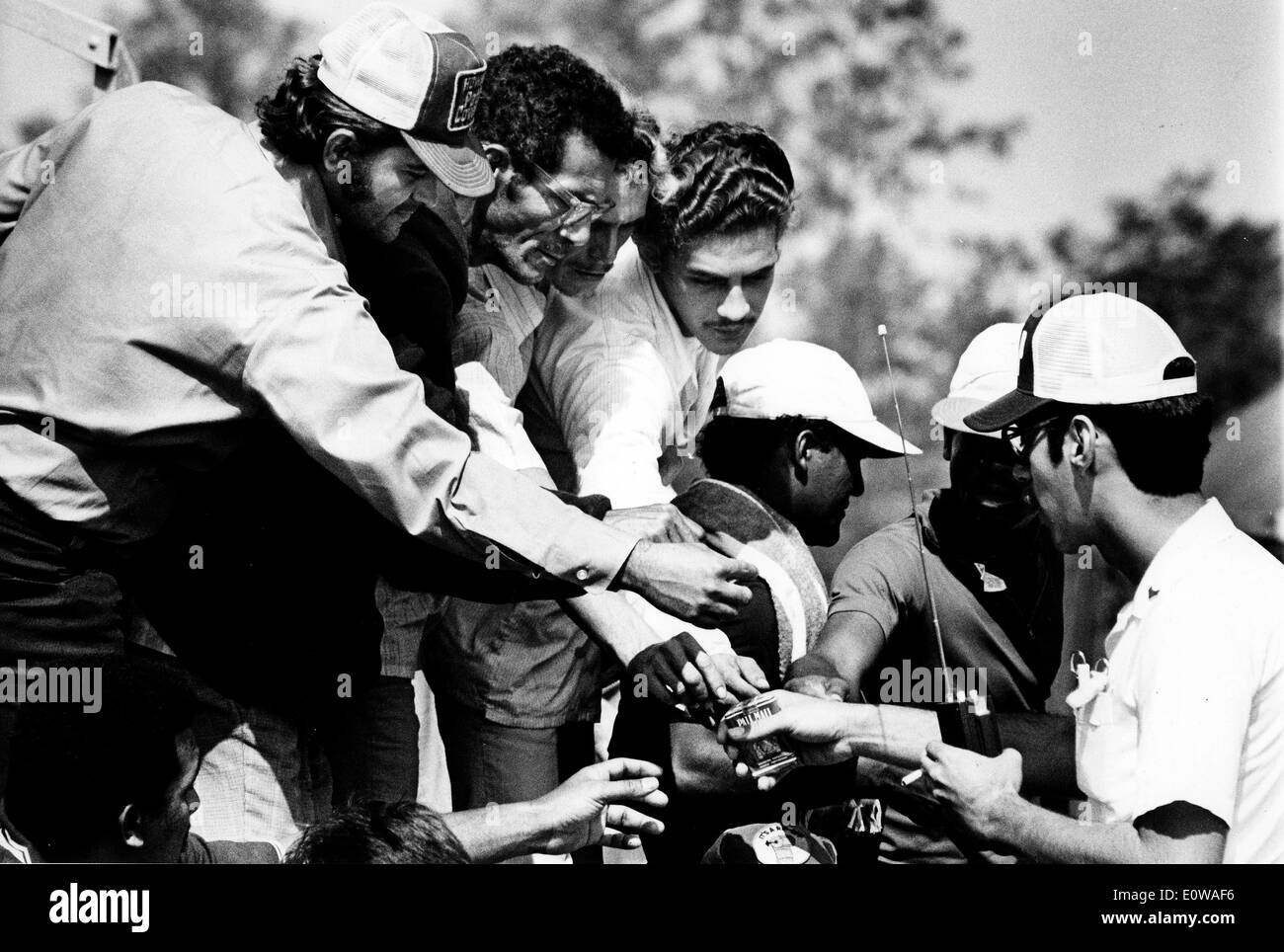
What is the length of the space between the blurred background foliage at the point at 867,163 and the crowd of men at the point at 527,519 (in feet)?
0.26

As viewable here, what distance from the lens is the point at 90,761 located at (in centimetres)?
397

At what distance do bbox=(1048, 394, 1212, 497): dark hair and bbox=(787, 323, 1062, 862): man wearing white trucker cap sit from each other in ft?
1.04

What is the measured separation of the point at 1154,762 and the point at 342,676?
6.18 ft

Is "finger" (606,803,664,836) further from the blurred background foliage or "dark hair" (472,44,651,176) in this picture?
"dark hair" (472,44,651,176)

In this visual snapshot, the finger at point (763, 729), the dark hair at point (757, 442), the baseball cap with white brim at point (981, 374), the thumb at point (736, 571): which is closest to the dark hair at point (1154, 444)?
the baseball cap with white brim at point (981, 374)

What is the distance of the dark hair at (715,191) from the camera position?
14.6ft

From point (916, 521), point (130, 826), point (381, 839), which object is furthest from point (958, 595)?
point (130, 826)

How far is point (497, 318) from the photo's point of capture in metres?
4.43

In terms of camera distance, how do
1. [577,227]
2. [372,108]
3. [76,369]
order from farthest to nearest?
1. [577,227]
2. [372,108]
3. [76,369]

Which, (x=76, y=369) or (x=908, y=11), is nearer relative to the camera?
(x=76, y=369)

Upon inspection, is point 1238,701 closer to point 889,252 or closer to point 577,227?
point 889,252

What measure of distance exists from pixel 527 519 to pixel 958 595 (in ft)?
3.96
